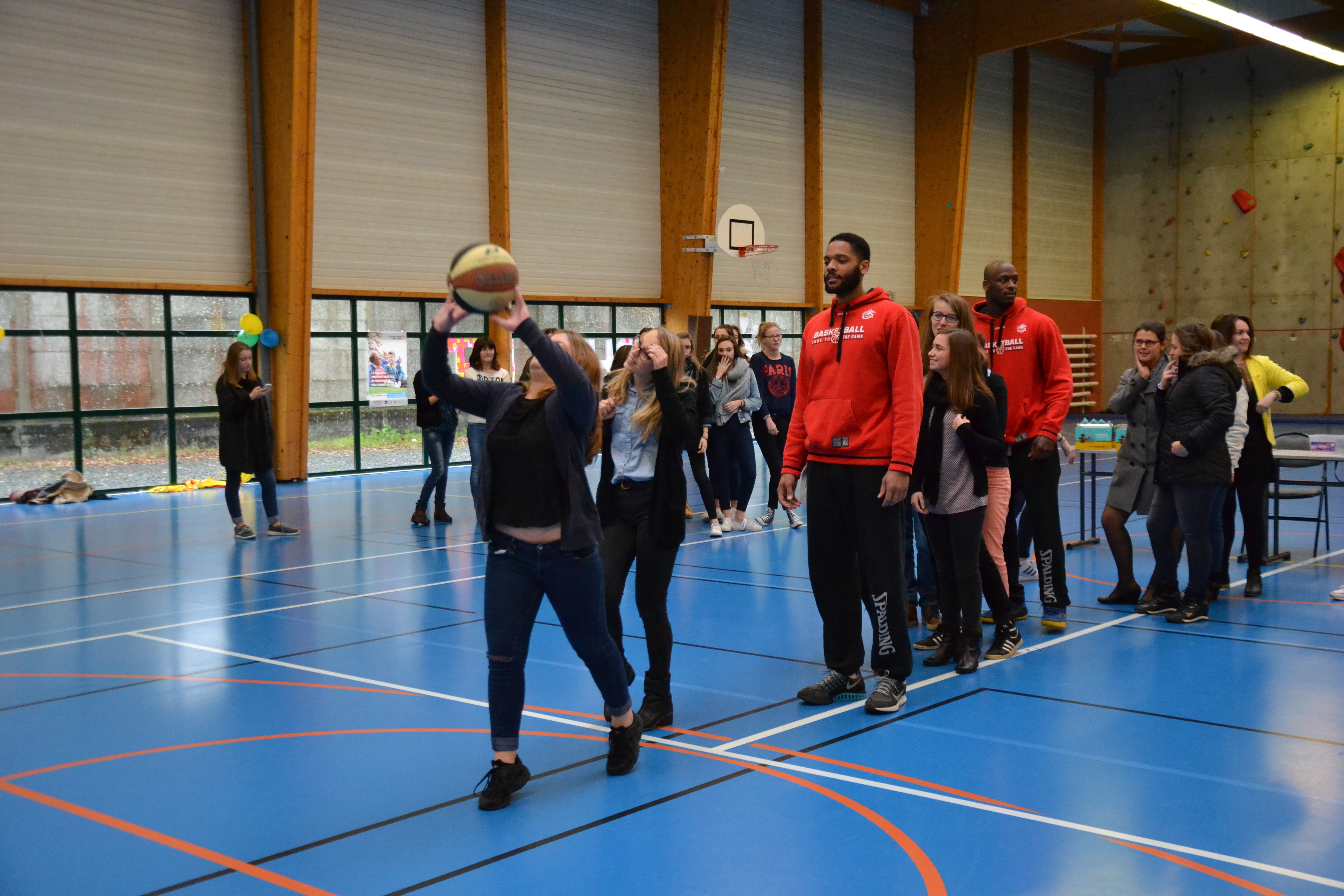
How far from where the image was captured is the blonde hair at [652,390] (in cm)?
461

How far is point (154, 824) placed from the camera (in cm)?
380

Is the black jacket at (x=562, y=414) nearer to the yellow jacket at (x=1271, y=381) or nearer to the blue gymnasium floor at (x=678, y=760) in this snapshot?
the blue gymnasium floor at (x=678, y=760)

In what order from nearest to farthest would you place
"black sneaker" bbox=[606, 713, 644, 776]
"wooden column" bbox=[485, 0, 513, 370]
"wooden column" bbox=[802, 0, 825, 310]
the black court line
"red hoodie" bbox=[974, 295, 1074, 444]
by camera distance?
"black sneaker" bbox=[606, 713, 644, 776] < the black court line < "red hoodie" bbox=[974, 295, 1074, 444] < "wooden column" bbox=[485, 0, 513, 370] < "wooden column" bbox=[802, 0, 825, 310]

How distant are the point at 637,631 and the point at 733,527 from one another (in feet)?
14.3

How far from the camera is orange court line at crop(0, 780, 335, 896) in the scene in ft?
10.8

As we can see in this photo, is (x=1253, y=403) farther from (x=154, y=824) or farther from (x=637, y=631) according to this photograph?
(x=154, y=824)

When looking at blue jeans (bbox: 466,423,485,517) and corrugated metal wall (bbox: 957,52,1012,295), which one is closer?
blue jeans (bbox: 466,423,485,517)

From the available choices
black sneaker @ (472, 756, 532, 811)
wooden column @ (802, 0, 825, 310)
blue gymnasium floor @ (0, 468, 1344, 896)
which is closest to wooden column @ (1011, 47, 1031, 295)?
wooden column @ (802, 0, 825, 310)

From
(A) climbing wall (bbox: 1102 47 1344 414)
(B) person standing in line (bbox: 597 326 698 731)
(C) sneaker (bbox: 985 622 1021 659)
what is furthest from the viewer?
(A) climbing wall (bbox: 1102 47 1344 414)

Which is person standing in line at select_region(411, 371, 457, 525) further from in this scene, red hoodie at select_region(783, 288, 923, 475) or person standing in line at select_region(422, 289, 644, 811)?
person standing in line at select_region(422, 289, 644, 811)

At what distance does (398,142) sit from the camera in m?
16.8

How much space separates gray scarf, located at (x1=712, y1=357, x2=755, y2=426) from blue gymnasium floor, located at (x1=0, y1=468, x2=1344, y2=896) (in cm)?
303

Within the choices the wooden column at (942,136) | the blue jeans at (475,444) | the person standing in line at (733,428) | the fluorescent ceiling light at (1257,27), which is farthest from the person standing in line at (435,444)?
the wooden column at (942,136)

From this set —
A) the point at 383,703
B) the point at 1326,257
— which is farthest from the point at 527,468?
the point at 1326,257
